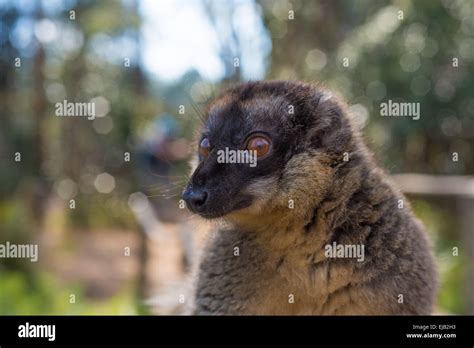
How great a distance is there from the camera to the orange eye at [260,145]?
3881 millimetres

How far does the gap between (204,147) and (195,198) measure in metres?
0.57

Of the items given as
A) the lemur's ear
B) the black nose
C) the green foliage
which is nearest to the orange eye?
the lemur's ear

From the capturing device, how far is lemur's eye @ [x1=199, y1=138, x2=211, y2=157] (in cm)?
411

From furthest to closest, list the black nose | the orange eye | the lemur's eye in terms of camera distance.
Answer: the lemur's eye < the orange eye < the black nose

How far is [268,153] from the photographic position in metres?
3.88

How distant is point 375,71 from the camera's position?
373 inches

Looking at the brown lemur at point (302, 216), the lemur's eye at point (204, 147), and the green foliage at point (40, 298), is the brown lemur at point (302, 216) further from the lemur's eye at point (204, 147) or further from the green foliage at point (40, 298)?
the green foliage at point (40, 298)

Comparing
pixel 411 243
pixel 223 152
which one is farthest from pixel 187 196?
pixel 411 243

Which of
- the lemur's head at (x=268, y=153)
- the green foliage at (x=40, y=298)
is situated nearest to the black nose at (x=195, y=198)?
the lemur's head at (x=268, y=153)

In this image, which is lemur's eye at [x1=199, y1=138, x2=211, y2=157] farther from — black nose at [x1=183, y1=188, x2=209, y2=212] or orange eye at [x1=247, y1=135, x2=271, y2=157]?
black nose at [x1=183, y1=188, x2=209, y2=212]

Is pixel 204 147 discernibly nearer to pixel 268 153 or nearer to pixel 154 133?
pixel 268 153
